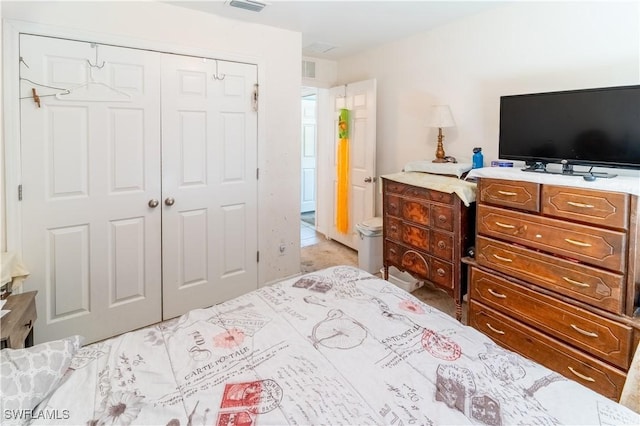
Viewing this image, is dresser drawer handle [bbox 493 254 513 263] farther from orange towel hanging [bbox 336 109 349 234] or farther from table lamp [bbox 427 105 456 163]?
orange towel hanging [bbox 336 109 349 234]

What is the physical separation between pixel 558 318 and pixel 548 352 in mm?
214

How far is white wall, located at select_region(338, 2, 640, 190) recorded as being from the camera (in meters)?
2.34

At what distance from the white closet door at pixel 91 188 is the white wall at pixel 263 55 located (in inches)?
6.1

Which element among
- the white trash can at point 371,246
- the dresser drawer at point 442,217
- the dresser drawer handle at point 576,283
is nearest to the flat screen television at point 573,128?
the dresser drawer at point 442,217

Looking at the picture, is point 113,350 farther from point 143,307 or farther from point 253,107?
point 253,107

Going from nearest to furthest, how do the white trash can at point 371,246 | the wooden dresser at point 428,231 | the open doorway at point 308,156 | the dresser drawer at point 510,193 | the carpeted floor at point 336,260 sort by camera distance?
the dresser drawer at point 510,193
the wooden dresser at point 428,231
the carpeted floor at point 336,260
the white trash can at point 371,246
the open doorway at point 308,156

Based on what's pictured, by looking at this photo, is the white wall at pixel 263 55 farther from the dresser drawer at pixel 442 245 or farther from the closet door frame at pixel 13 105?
the dresser drawer at pixel 442 245

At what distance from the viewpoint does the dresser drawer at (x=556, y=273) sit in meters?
1.87

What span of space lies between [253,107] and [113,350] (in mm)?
2281

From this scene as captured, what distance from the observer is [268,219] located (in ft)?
11.2

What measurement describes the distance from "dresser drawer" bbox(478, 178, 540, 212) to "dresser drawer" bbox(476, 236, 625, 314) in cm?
25

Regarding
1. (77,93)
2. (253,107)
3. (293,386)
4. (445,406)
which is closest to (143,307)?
(77,93)

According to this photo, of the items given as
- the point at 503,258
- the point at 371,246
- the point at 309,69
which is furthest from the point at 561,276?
the point at 309,69

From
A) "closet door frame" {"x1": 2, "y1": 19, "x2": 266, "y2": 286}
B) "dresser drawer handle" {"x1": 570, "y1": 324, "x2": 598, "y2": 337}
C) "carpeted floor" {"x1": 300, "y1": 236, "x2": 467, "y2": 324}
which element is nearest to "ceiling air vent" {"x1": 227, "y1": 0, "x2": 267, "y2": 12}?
"closet door frame" {"x1": 2, "y1": 19, "x2": 266, "y2": 286}
